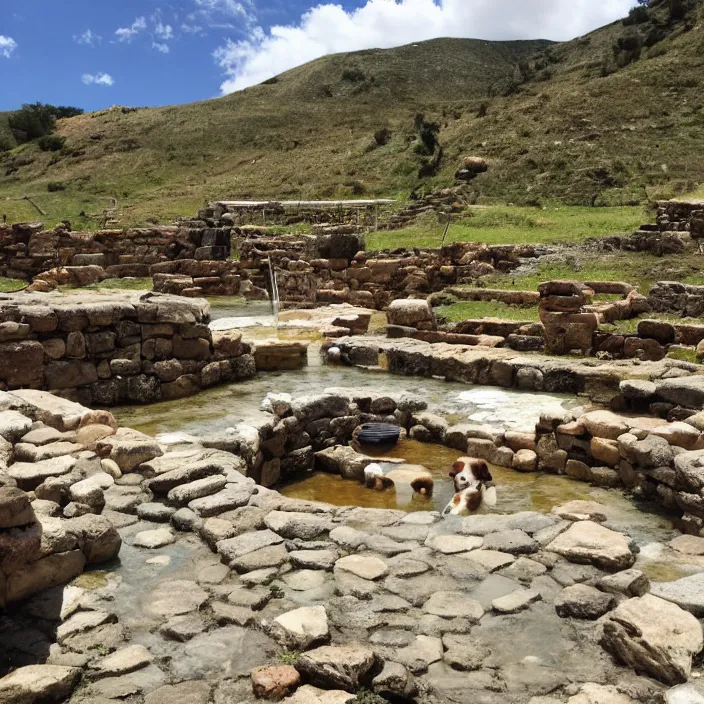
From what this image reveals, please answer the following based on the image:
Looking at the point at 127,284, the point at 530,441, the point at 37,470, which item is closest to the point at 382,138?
the point at 127,284

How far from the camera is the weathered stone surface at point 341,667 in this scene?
2.93 meters

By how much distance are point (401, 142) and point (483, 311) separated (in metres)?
34.1

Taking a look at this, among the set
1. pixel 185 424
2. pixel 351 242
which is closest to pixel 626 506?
pixel 185 424

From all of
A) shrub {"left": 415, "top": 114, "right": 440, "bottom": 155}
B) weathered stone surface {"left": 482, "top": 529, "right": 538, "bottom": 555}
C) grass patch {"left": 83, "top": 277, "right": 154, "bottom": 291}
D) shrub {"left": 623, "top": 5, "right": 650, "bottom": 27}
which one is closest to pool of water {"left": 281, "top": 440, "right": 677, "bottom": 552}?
weathered stone surface {"left": 482, "top": 529, "right": 538, "bottom": 555}

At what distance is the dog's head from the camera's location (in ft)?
19.8

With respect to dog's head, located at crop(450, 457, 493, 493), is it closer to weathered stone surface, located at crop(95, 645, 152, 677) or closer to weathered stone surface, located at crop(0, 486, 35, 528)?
weathered stone surface, located at crop(95, 645, 152, 677)

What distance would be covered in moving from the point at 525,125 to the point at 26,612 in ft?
125

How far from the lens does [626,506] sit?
221 inches

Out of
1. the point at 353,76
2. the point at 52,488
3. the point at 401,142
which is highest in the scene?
the point at 353,76

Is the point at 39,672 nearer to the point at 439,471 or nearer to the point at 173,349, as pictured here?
the point at 439,471

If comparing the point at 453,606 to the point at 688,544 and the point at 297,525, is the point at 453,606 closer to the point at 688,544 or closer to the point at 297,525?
the point at 297,525

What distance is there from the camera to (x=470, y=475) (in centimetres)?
609

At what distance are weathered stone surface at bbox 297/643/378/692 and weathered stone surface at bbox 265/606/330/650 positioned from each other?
0.52 ft

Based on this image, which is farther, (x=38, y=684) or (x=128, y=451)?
(x=128, y=451)
